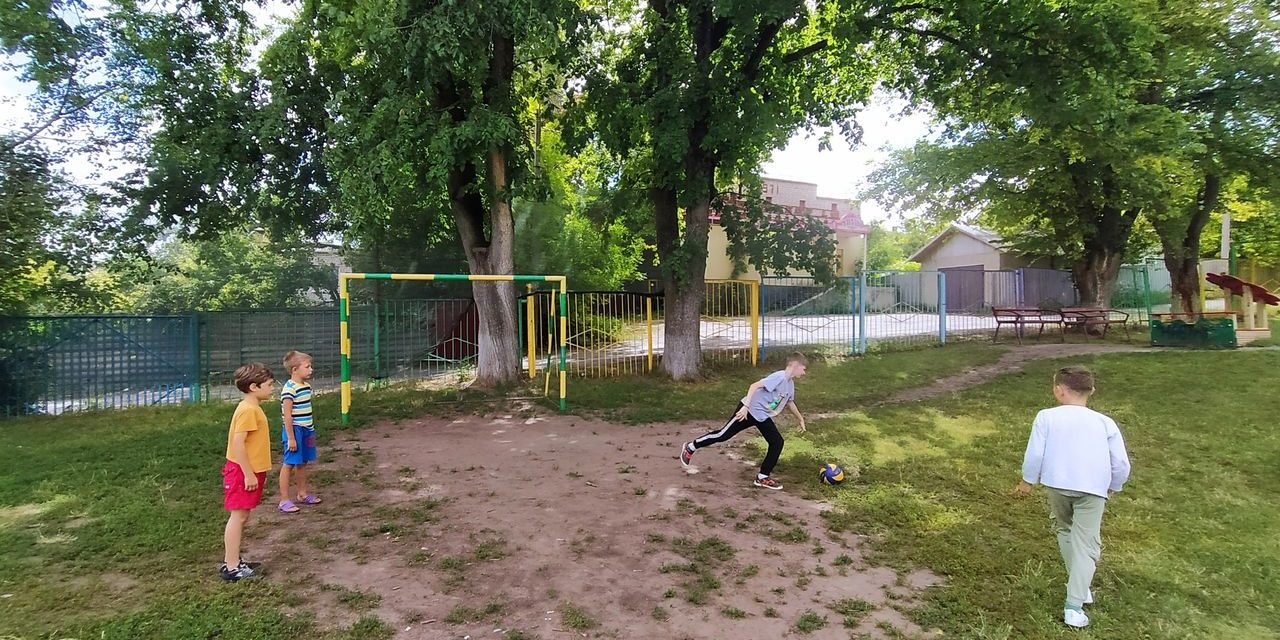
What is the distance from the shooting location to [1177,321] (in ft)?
49.8

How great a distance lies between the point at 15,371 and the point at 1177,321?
2345cm

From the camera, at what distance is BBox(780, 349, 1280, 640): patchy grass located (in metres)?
3.80

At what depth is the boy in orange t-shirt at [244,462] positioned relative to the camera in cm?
409

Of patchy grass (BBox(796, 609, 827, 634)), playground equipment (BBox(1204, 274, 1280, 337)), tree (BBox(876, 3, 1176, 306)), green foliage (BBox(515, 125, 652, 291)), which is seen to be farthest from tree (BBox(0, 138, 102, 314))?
playground equipment (BBox(1204, 274, 1280, 337))

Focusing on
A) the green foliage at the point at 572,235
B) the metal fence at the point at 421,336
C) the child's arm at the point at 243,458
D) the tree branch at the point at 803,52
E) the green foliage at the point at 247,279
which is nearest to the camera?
the child's arm at the point at 243,458

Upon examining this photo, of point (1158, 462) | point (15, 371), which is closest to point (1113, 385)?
point (1158, 462)

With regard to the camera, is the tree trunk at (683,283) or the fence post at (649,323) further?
the fence post at (649,323)

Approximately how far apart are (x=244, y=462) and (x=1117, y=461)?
515 cm

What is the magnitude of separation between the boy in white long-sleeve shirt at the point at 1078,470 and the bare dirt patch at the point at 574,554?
0.92 metres

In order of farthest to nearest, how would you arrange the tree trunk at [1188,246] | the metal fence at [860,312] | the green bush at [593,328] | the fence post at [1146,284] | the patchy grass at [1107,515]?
1. the fence post at [1146,284]
2. the tree trunk at [1188,246]
3. the metal fence at [860,312]
4. the green bush at [593,328]
5. the patchy grass at [1107,515]

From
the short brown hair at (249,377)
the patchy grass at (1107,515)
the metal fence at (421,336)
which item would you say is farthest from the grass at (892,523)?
the metal fence at (421,336)

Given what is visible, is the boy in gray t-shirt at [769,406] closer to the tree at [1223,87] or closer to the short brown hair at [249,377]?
the short brown hair at [249,377]

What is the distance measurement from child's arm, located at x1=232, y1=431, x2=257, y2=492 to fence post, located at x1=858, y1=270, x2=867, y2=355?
14192 mm

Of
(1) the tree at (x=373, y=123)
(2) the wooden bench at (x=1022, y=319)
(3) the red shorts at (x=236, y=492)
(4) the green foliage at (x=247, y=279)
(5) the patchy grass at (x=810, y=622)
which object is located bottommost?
(5) the patchy grass at (x=810, y=622)
